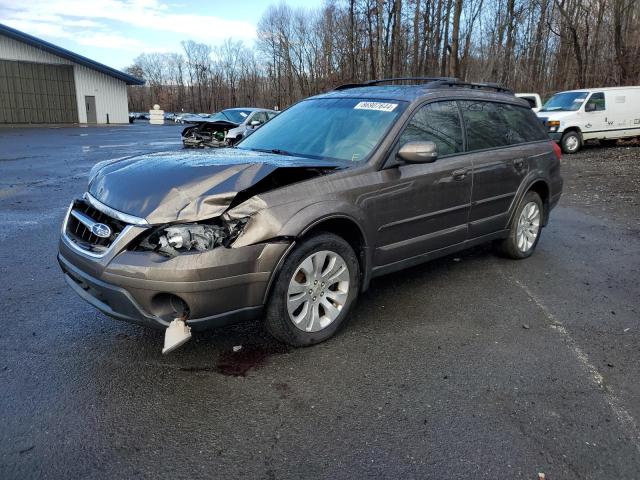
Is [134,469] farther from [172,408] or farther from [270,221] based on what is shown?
[270,221]

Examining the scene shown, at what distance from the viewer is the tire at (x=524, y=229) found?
17.6 feet

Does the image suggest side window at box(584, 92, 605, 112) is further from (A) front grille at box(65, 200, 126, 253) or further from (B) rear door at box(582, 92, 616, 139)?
(A) front grille at box(65, 200, 126, 253)

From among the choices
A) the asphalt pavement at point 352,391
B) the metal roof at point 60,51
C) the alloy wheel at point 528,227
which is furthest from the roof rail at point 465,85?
the metal roof at point 60,51

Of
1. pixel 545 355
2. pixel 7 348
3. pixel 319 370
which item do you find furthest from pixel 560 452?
pixel 7 348

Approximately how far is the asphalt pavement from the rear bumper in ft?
1.33

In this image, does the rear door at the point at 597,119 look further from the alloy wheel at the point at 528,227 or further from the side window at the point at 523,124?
the alloy wheel at the point at 528,227

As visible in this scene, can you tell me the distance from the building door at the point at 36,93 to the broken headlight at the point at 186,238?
4277cm

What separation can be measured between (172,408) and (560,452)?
2.02 meters

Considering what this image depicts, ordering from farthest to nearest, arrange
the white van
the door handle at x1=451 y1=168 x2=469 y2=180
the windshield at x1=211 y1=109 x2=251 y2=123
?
the windshield at x1=211 y1=109 x2=251 y2=123 < the white van < the door handle at x1=451 y1=168 x2=469 y2=180

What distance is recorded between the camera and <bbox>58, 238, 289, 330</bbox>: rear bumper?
9.23ft

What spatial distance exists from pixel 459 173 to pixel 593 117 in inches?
595

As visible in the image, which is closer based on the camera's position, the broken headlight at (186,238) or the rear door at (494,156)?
the broken headlight at (186,238)

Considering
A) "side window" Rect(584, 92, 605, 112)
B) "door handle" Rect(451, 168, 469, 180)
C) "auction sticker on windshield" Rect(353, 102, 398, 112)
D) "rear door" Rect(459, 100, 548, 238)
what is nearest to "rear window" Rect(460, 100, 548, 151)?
"rear door" Rect(459, 100, 548, 238)

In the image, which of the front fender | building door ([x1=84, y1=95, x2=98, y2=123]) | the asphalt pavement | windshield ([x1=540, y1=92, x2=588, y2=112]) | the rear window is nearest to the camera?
the asphalt pavement
